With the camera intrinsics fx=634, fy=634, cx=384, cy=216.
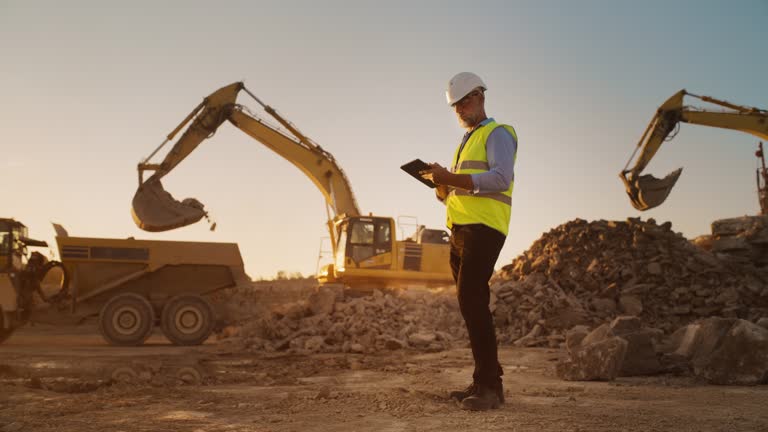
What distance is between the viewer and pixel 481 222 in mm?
3785

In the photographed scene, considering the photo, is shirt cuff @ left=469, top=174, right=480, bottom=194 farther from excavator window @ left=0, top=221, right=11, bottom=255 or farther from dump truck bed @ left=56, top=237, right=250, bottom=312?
excavator window @ left=0, top=221, right=11, bottom=255

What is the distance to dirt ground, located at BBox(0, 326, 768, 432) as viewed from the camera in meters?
3.39

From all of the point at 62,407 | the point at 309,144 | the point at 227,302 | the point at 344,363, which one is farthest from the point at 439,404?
the point at 227,302

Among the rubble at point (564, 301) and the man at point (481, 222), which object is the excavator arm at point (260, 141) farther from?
the man at point (481, 222)

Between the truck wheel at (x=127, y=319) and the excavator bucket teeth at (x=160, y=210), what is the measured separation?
1.60m

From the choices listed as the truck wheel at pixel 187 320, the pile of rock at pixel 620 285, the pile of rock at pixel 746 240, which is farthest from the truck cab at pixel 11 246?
the pile of rock at pixel 746 240

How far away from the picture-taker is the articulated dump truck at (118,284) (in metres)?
12.2

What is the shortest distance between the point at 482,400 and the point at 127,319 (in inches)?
415

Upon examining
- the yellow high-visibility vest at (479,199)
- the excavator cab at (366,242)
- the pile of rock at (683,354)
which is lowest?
the pile of rock at (683,354)

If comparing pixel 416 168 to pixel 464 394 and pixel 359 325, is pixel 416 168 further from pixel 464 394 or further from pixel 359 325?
pixel 359 325

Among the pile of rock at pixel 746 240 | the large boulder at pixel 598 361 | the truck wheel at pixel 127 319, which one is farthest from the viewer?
the pile of rock at pixel 746 240

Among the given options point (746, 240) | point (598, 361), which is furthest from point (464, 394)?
point (746, 240)

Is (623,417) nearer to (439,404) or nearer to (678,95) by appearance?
(439,404)

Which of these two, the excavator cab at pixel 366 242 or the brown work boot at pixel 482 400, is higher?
the excavator cab at pixel 366 242
